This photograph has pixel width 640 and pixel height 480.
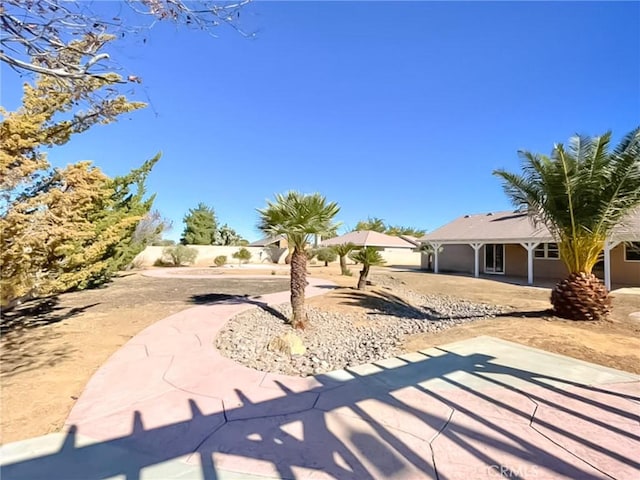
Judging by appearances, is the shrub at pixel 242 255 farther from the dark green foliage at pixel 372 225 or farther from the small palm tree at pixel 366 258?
the small palm tree at pixel 366 258

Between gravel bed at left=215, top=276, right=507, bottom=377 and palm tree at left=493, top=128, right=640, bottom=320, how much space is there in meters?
2.91

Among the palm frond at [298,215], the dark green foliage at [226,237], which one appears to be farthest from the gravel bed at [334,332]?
the dark green foliage at [226,237]

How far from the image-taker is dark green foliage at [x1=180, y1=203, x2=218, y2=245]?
49.9 meters

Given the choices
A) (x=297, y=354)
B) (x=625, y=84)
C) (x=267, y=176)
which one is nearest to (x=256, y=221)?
(x=297, y=354)

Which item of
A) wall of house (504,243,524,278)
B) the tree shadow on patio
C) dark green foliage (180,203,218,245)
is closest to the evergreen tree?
dark green foliage (180,203,218,245)

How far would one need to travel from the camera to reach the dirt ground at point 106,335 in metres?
4.43

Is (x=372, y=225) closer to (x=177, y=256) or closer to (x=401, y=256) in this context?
(x=401, y=256)

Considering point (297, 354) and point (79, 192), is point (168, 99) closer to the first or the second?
point (79, 192)

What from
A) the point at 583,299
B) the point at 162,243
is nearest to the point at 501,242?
the point at 583,299

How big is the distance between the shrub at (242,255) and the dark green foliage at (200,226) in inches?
593

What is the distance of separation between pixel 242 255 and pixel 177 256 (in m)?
7.03

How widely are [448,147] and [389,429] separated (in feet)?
87.3

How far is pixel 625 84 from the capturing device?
12141 millimetres

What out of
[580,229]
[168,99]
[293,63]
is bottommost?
[580,229]
